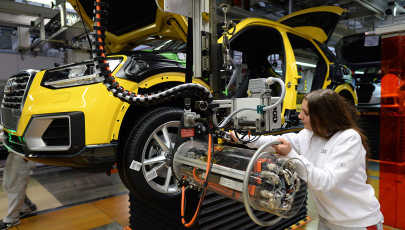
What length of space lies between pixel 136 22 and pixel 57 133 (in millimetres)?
1393

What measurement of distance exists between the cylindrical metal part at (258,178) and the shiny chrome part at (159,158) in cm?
54

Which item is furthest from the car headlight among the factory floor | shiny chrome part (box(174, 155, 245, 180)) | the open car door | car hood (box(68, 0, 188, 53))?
the open car door

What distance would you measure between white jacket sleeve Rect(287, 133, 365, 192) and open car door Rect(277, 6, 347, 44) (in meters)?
2.77

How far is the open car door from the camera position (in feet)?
12.0

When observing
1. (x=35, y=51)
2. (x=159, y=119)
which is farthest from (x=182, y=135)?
(x=35, y=51)

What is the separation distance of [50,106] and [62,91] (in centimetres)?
14

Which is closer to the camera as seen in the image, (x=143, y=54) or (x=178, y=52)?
(x=143, y=54)

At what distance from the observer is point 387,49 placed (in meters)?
2.97

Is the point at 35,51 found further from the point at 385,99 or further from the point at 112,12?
the point at 385,99

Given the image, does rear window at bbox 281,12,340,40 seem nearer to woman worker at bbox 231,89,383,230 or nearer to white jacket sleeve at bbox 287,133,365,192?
woman worker at bbox 231,89,383,230

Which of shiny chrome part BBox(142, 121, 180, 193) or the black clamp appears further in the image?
shiny chrome part BBox(142, 121, 180, 193)

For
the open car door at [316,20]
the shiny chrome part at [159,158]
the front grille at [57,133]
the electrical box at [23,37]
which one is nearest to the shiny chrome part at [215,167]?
the shiny chrome part at [159,158]

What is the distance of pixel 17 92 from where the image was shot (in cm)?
236

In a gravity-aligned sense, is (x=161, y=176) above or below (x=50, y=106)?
below
